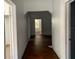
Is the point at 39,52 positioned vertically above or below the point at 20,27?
below

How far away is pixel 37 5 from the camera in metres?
7.04

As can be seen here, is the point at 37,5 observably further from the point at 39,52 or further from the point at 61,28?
the point at 61,28

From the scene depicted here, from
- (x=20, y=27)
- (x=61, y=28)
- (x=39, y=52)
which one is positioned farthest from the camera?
(x=39, y=52)

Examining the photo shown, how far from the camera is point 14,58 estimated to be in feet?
13.6

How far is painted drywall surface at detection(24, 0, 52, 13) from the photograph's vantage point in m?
6.97

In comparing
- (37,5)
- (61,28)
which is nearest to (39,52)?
(37,5)

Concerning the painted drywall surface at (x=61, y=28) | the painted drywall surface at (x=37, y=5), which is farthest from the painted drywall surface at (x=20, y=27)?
the painted drywall surface at (x=61, y=28)

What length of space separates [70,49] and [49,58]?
1.84m

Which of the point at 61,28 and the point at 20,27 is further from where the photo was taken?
the point at 20,27

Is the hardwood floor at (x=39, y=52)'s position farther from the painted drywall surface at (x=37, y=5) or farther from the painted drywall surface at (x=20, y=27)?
the painted drywall surface at (x=37, y=5)

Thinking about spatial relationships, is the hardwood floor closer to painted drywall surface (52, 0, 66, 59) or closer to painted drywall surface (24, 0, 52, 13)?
painted drywall surface (52, 0, 66, 59)

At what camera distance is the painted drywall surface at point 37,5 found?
6969 millimetres
